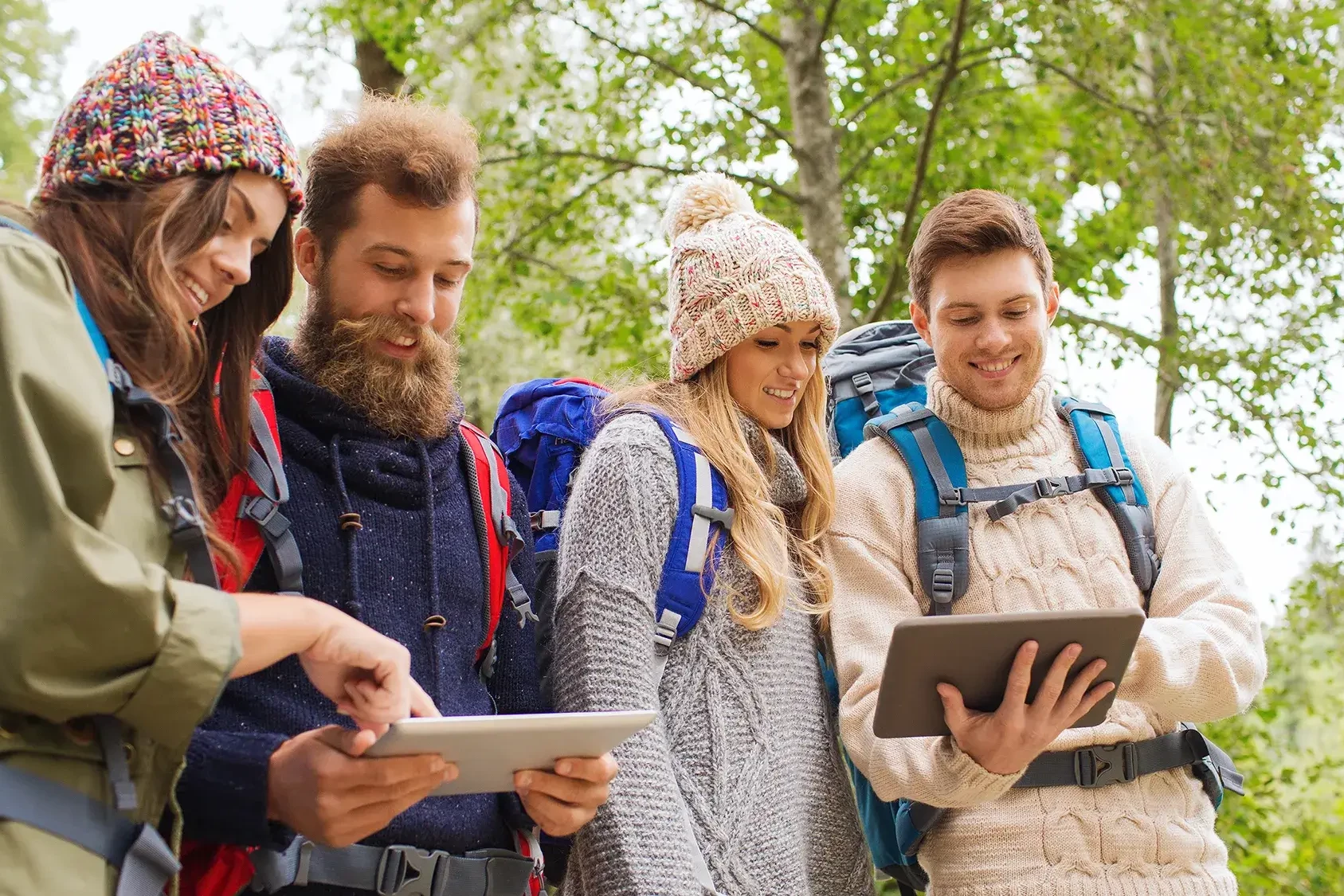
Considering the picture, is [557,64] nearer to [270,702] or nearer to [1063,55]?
[1063,55]

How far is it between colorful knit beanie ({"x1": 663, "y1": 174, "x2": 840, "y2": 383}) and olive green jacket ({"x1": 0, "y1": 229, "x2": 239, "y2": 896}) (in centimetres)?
172

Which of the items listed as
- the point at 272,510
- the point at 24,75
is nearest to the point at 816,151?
the point at 272,510

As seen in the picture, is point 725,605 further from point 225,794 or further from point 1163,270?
point 1163,270

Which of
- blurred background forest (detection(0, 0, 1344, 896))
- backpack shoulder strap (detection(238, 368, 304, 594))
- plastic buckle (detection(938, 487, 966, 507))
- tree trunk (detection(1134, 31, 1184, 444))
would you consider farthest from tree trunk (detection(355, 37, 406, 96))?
backpack shoulder strap (detection(238, 368, 304, 594))

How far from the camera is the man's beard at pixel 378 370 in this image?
279 cm

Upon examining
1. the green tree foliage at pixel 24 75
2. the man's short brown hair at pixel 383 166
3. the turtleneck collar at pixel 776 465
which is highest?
the green tree foliage at pixel 24 75

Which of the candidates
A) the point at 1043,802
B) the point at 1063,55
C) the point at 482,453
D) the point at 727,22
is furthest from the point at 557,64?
the point at 1043,802

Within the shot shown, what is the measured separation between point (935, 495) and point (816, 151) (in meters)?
4.05

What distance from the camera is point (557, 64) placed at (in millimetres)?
8266

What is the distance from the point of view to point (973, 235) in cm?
345

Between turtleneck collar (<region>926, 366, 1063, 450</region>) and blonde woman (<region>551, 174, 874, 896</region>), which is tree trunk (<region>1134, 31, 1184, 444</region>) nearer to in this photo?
turtleneck collar (<region>926, 366, 1063, 450</region>)

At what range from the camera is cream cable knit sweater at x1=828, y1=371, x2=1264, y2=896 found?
300 centimetres

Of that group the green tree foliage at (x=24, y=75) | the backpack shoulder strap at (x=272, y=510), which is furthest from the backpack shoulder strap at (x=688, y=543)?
the green tree foliage at (x=24, y=75)

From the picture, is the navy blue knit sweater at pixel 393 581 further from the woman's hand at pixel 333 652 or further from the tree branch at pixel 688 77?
the tree branch at pixel 688 77
